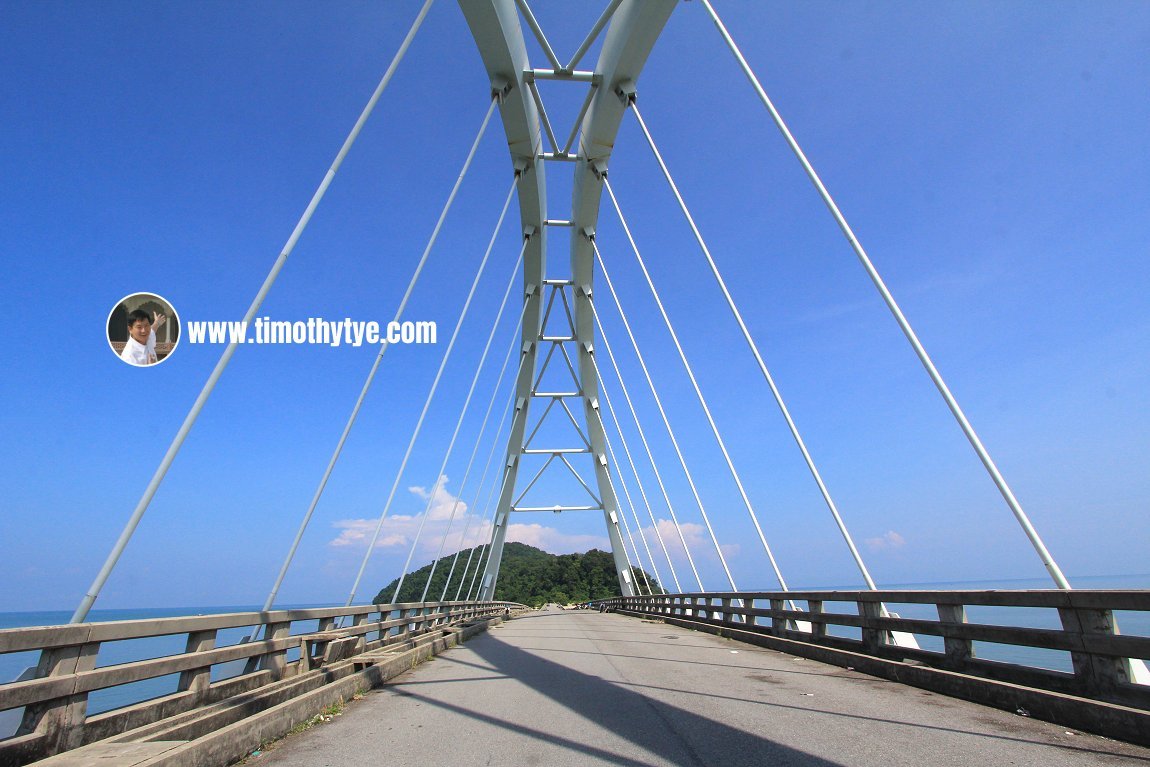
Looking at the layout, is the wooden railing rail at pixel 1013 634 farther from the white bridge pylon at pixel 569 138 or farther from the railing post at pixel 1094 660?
the white bridge pylon at pixel 569 138

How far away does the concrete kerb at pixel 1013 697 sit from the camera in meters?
4.20

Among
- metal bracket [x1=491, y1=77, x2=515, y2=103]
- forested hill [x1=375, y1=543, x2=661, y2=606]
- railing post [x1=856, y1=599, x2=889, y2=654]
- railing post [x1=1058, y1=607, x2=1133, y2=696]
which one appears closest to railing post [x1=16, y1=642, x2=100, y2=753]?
railing post [x1=1058, y1=607, x2=1133, y2=696]

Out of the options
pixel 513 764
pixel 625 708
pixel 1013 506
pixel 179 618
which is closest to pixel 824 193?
pixel 1013 506

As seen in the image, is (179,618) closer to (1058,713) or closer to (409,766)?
(409,766)

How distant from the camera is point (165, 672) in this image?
4879 mm

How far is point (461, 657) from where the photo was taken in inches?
427

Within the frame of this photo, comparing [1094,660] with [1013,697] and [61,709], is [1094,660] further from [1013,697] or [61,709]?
[61,709]

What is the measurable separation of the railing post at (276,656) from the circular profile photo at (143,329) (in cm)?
368

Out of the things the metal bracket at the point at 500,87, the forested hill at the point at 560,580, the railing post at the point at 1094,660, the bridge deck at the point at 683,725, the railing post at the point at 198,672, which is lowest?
the bridge deck at the point at 683,725

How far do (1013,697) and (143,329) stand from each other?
1003cm

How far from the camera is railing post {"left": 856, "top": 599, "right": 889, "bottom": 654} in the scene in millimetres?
7666

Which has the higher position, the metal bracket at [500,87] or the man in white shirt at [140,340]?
the metal bracket at [500,87]

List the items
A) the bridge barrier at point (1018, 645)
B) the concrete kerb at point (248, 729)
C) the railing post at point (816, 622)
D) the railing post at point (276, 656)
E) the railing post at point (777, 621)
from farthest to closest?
1. the railing post at point (777, 621)
2. the railing post at point (816, 622)
3. the railing post at point (276, 656)
4. the bridge barrier at point (1018, 645)
5. the concrete kerb at point (248, 729)

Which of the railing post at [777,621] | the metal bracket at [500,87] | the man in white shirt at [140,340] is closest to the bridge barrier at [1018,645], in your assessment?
the railing post at [777,621]
